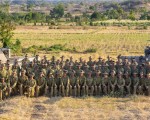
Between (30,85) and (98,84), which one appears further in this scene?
(98,84)

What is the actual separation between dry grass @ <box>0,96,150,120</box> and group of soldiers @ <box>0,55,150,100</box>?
1.17 ft

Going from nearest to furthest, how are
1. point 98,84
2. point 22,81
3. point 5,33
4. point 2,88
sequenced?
point 2,88
point 22,81
point 98,84
point 5,33

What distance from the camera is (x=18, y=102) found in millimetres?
14641

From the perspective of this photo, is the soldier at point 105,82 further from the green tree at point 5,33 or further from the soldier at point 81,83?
the green tree at point 5,33

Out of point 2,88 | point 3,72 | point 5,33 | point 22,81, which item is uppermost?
point 5,33

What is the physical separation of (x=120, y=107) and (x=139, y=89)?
4.59ft

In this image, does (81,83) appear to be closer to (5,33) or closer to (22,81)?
(22,81)

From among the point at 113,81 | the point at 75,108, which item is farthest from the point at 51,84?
the point at 113,81

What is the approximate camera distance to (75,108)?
1434 centimetres

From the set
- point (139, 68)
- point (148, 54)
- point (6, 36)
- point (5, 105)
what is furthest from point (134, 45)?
point (5, 105)

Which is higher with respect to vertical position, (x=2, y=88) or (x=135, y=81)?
(x=135, y=81)

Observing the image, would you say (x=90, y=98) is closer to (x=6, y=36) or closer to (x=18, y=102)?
(x=18, y=102)

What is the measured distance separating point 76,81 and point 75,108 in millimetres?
1256

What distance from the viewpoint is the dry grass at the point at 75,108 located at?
528 inches
